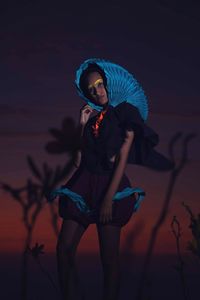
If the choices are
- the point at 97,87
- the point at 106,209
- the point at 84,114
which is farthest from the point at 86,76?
the point at 106,209

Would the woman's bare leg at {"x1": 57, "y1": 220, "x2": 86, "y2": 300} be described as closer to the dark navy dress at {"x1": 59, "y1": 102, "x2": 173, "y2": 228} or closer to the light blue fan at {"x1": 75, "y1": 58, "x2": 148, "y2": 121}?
the dark navy dress at {"x1": 59, "y1": 102, "x2": 173, "y2": 228}

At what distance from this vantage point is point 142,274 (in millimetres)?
2949

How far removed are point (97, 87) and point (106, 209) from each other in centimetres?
60

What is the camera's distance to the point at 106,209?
2.46m

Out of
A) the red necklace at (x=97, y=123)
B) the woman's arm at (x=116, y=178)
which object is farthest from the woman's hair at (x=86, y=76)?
the woman's arm at (x=116, y=178)

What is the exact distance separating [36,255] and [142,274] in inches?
22.3

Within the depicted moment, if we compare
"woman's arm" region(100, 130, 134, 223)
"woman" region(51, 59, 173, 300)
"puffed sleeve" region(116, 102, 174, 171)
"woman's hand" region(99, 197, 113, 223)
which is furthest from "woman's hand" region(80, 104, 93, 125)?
"woman's hand" region(99, 197, 113, 223)

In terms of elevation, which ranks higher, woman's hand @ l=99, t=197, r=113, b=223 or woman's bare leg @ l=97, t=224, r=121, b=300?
woman's hand @ l=99, t=197, r=113, b=223

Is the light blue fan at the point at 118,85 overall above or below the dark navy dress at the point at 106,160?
above

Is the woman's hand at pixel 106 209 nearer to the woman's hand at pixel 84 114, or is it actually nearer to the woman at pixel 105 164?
the woman at pixel 105 164

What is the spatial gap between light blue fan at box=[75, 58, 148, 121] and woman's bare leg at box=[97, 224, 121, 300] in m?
0.61

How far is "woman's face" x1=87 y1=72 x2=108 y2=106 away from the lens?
8.75 feet

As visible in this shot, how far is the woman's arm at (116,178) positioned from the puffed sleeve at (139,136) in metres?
0.05

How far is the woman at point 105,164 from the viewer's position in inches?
99.1
